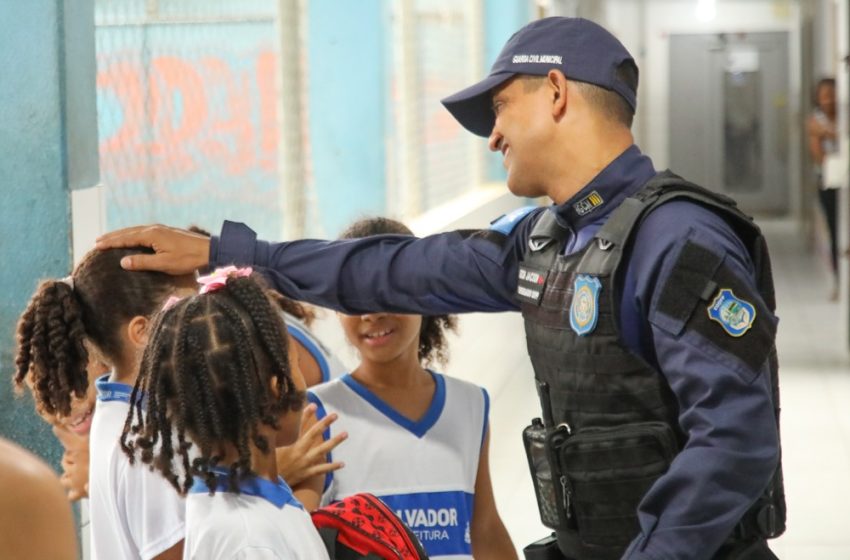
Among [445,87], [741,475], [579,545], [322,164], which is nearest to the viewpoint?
[741,475]

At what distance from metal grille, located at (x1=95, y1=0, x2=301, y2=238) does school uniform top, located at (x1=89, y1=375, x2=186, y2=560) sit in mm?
1169

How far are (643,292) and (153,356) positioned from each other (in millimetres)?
769

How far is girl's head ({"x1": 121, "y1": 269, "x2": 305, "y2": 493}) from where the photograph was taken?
76.9 inches

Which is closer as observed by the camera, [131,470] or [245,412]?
[245,412]

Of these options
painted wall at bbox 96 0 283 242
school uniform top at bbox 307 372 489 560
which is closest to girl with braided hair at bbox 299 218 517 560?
school uniform top at bbox 307 372 489 560

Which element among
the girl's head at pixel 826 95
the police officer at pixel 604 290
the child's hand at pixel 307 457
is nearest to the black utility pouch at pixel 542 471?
the police officer at pixel 604 290

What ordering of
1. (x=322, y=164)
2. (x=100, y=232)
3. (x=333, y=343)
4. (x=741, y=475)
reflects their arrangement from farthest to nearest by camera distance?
(x=322, y=164)
(x=333, y=343)
(x=100, y=232)
(x=741, y=475)

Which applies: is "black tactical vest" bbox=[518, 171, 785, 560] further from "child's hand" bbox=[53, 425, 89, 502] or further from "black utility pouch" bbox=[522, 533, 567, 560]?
"child's hand" bbox=[53, 425, 89, 502]

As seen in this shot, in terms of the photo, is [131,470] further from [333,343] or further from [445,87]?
[445,87]

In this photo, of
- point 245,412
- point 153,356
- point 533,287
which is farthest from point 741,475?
point 153,356

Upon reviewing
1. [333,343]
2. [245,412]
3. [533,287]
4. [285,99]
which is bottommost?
[333,343]

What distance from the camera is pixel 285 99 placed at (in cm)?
459

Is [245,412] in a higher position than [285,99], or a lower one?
lower

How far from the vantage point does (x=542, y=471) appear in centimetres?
227
